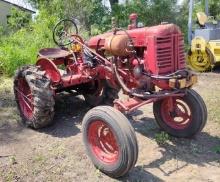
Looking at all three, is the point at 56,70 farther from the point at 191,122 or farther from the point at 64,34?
the point at 191,122

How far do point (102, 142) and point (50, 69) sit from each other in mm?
1844

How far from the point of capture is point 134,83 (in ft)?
15.8

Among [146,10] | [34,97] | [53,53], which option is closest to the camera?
[34,97]

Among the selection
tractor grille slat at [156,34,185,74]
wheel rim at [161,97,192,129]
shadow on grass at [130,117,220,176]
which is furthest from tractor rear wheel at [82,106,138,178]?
wheel rim at [161,97,192,129]

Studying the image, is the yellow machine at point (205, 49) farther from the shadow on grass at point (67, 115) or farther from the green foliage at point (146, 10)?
the green foliage at point (146, 10)

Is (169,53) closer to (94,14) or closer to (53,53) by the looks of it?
(53,53)

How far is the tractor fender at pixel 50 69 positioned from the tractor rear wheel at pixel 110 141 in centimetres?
142

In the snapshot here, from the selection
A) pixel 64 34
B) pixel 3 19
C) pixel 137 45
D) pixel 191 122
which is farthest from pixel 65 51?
pixel 3 19

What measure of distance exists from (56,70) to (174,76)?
196 centimetres

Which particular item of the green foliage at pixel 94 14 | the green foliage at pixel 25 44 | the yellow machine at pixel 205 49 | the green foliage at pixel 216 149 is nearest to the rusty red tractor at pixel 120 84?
the green foliage at pixel 216 149

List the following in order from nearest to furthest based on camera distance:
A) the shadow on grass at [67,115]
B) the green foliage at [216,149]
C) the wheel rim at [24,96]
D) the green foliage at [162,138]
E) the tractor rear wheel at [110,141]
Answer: the tractor rear wheel at [110,141] → the green foliage at [216,149] → the green foliage at [162,138] → the shadow on grass at [67,115] → the wheel rim at [24,96]

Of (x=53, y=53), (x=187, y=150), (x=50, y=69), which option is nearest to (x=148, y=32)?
(x=187, y=150)

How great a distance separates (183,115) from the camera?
5039 mm

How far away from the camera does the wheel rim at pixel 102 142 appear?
427 centimetres
